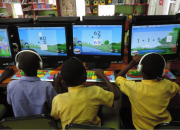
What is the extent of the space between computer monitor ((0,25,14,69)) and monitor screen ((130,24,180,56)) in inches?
54.2

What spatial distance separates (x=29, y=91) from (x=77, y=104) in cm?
39

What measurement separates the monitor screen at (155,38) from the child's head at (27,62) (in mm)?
1000

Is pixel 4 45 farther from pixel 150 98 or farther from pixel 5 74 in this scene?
pixel 150 98

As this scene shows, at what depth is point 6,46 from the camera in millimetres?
1730

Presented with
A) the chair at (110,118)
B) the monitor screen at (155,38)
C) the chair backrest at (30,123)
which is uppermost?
the monitor screen at (155,38)

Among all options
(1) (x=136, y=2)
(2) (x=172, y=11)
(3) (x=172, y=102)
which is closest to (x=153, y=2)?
(1) (x=136, y=2)

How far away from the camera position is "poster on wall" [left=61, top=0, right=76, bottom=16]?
5.32 metres

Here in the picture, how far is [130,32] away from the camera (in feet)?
5.03

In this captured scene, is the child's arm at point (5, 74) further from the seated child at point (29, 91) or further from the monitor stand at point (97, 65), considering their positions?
the monitor stand at point (97, 65)

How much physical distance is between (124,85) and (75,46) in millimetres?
752

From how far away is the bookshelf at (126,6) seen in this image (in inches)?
193

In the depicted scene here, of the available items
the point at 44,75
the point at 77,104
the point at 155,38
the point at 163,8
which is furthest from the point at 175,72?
the point at 163,8

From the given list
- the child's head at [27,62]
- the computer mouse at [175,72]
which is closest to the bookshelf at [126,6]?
the computer mouse at [175,72]

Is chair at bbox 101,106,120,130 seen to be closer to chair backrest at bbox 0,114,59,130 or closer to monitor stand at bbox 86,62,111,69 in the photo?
chair backrest at bbox 0,114,59,130
